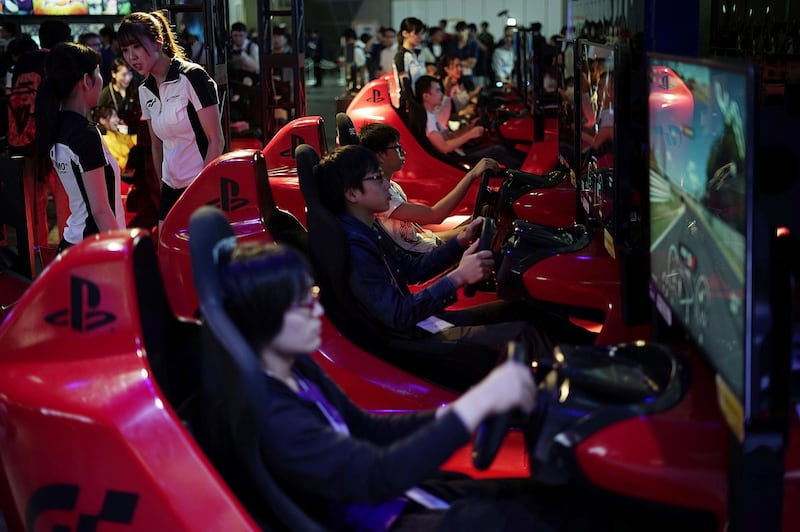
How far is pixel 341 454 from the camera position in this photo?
5.67 ft

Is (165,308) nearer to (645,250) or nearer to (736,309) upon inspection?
(736,309)

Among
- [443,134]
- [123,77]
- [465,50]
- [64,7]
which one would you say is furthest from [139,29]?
[465,50]

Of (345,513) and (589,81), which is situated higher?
(589,81)

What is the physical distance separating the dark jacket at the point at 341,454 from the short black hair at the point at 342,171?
1.29 metres

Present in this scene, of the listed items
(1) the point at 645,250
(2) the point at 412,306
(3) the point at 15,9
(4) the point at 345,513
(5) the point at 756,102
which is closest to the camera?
(5) the point at 756,102

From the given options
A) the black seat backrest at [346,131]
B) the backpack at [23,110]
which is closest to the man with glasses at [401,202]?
the black seat backrest at [346,131]

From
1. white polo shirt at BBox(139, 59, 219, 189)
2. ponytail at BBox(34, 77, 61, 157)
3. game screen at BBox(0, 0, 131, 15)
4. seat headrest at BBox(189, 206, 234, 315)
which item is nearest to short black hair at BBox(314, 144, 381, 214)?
ponytail at BBox(34, 77, 61, 157)

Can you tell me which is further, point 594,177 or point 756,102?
point 594,177

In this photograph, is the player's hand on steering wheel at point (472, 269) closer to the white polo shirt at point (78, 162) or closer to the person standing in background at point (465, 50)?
the white polo shirt at point (78, 162)

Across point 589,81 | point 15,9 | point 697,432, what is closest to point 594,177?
point 589,81

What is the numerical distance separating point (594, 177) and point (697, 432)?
1.72 m

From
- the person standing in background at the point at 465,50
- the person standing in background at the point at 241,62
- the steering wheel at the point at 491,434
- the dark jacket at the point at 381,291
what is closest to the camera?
the steering wheel at the point at 491,434

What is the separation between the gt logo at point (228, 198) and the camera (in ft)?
11.9

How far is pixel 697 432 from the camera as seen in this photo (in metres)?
1.78
